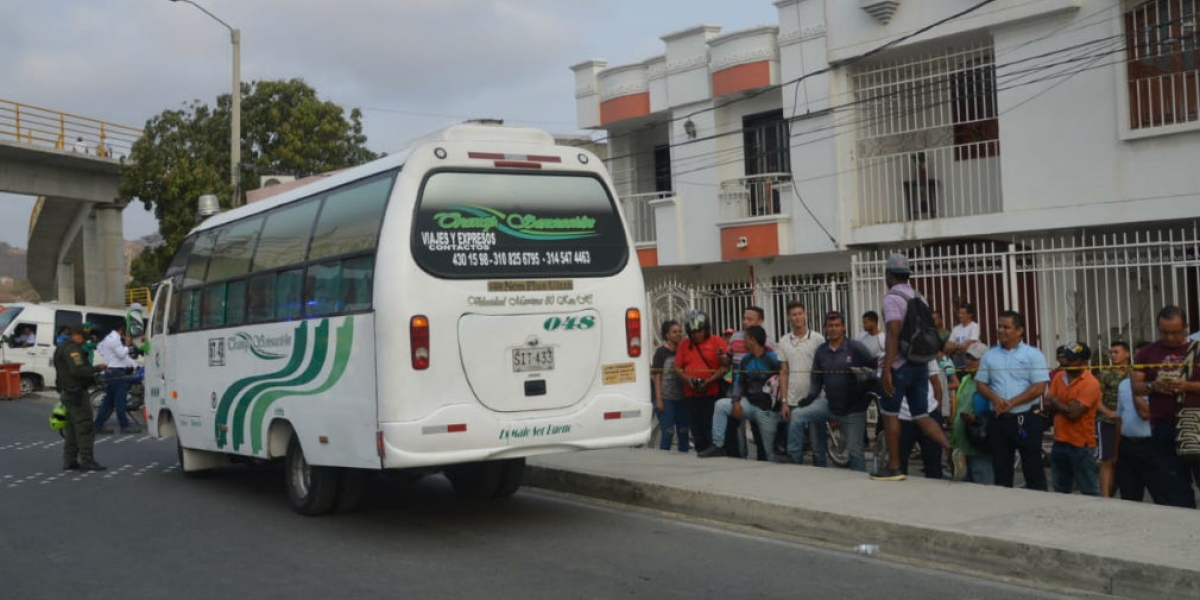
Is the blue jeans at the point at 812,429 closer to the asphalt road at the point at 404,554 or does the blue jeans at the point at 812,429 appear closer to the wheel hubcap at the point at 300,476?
the asphalt road at the point at 404,554

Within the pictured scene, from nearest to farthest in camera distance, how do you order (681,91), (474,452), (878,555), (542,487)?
(878,555) → (474,452) → (542,487) → (681,91)

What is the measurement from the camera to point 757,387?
38.6ft

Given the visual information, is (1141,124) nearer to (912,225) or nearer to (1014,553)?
(912,225)

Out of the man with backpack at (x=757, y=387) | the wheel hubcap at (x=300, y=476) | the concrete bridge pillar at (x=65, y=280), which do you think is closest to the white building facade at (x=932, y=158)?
the man with backpack at (x=757, y=387)

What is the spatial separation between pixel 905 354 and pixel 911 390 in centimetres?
35

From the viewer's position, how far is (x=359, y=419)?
8.62 m

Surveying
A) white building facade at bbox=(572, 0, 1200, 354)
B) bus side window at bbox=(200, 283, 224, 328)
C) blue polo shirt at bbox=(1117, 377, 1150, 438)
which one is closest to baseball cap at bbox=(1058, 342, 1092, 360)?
blue polo shirt at bbox=(1117, 377, 1150, 438)

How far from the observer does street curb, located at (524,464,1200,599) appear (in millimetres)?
6461

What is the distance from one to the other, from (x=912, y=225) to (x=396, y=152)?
38.5 ft

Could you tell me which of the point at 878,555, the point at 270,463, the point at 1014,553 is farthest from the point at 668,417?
the point at 1014,553

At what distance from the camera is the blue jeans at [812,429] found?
11305mm

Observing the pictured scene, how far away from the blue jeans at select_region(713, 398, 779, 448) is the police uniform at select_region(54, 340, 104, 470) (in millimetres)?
7236

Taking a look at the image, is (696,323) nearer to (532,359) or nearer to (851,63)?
(532,359)

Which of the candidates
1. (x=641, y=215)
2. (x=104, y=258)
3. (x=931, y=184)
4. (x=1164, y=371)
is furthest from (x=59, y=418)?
(x=104, y=258)
